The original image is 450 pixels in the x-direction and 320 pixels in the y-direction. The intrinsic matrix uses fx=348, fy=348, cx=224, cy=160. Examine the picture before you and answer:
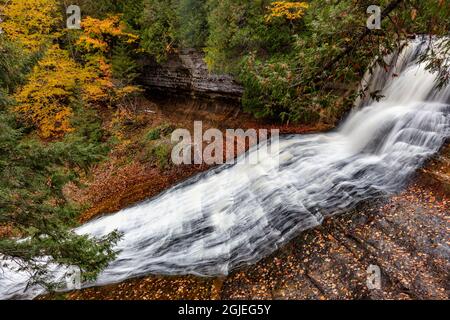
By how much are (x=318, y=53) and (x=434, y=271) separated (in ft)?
13.0

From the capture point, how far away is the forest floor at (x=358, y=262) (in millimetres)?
5652

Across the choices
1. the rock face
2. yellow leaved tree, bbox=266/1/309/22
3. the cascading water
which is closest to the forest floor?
the cascading water

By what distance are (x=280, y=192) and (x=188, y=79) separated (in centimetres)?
1021

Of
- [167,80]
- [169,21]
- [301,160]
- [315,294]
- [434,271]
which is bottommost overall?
[315,294]

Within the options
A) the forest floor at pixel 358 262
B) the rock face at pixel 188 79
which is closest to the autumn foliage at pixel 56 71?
the rock face at pixel 188 79

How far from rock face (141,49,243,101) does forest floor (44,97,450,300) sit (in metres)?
9.02

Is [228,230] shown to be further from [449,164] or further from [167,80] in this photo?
[167,80]

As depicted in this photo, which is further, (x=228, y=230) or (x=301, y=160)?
(x=301, y=160)

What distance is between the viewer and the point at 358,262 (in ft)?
20.0

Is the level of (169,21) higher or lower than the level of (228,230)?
higher

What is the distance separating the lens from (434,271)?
561 cm

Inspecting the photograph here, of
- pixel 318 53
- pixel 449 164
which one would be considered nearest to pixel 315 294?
pixel 318 53

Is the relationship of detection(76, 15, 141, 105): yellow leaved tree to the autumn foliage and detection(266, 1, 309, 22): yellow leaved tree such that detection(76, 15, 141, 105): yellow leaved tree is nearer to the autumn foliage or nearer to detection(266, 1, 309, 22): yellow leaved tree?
the autumn foliage
